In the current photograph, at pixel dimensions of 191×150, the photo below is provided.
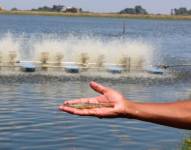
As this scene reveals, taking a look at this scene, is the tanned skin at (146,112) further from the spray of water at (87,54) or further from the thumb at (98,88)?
the spray of water at (87,54)

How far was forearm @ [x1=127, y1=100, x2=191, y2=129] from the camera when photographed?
2857 millimetres

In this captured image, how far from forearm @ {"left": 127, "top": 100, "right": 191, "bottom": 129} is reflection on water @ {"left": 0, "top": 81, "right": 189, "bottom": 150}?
357 inches

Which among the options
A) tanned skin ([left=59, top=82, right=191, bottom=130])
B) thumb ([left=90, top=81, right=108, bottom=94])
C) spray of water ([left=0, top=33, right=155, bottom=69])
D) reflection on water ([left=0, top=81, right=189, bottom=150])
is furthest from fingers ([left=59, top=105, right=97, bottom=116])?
spray of water ([left=0, top=33, right=155, bottom=69])

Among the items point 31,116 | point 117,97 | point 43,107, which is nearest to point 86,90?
point 43,107

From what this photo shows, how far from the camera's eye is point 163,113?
2848 millimetres

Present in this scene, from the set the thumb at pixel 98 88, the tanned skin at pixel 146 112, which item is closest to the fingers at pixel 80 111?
the tanned skin at pixel 146 112

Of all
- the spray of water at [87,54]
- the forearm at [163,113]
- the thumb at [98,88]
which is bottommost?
the spray of water at [87,54]

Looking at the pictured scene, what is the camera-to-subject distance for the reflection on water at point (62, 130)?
1225cm

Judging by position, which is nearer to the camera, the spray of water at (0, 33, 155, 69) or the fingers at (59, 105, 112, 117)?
the fingers at (59, 105, 112, 117)

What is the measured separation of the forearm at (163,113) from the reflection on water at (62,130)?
9.06 metres

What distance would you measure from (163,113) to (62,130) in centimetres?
1097

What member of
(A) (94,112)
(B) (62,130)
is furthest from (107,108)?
(B) (62,130)

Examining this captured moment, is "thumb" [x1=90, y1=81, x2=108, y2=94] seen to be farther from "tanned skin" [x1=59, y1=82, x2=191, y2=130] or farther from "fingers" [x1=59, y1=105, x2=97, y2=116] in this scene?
"fingers" [x1=59, y1=105, x2=97, y2=116]

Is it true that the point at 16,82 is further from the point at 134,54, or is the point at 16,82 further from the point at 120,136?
the point at 134,54
